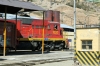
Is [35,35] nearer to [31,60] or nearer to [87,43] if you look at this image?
[31,60]

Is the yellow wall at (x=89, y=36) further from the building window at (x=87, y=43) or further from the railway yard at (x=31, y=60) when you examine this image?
the railway yard at (x=31, y=60)

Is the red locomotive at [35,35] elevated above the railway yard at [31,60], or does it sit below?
above

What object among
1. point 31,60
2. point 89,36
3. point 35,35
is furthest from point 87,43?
point 35,35

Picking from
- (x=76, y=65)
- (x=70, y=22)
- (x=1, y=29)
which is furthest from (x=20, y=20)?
(x=70, y=22)

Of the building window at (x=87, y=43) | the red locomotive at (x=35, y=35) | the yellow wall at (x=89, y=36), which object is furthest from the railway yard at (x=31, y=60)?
the red locomotive at (x=35, y=35)

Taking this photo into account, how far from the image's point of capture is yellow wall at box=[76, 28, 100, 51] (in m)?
15.9

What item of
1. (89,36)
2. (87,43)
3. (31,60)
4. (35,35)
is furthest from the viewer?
(35,35)

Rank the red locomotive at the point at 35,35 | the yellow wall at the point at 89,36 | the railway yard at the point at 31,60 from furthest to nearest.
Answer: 1. the red locomotive at the point at 35,35
2. the railway yard at the point at 31,60
3. the yellow wall at the point at 89,36

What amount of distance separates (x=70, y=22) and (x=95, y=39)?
64.8 m

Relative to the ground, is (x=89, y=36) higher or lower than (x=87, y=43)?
higher

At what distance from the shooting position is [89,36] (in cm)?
1616

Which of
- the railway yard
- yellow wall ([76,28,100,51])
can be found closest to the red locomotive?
the railway yard

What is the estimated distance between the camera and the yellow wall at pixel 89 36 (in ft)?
52.3

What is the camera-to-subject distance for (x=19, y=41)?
103 feet
